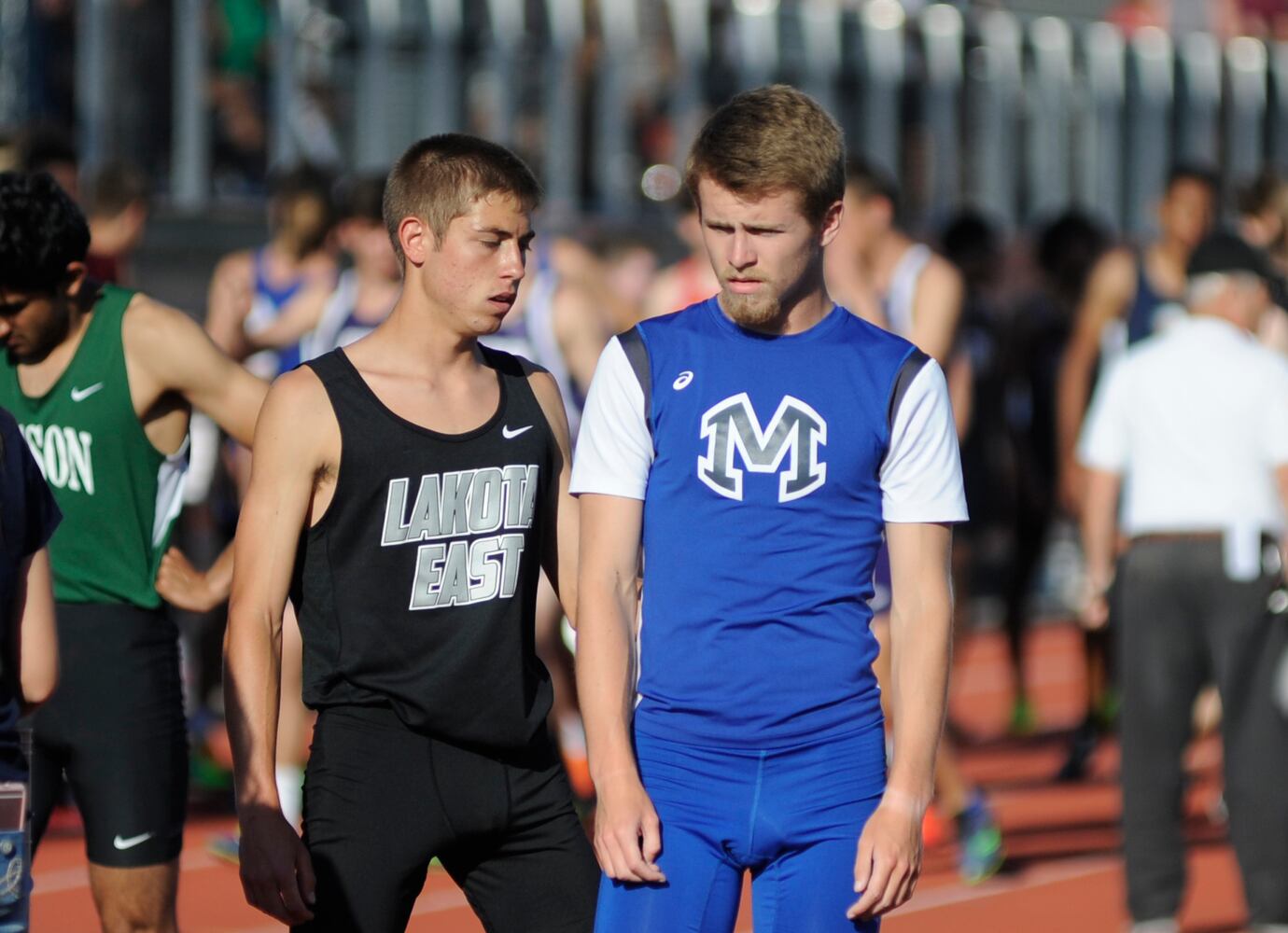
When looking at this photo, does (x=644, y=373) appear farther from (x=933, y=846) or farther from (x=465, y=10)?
(x=465, y=10)

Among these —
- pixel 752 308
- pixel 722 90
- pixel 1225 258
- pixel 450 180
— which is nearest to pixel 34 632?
pixel 450 180

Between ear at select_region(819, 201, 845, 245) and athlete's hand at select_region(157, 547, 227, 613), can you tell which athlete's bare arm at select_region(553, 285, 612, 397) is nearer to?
athlete's hand at select_region(157, 547, 227, 613)

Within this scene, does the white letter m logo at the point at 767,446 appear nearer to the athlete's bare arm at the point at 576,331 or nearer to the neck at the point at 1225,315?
the neck at the point at 1225,315

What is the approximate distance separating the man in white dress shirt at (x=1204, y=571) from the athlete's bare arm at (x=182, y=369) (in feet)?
11.0

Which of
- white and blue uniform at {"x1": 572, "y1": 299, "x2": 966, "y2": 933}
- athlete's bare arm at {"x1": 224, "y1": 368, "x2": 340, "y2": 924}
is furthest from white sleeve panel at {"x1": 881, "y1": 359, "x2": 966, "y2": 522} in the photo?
athlete's bare arm at {"x1": 224, "y1": 368, "x2": 340, "y2": 924}

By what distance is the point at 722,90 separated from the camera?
60.6ft

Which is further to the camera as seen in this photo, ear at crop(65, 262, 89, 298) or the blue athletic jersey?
ear at crop(65, 262, 89, 298)

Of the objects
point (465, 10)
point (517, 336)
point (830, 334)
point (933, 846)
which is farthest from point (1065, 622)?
point (830, 334)

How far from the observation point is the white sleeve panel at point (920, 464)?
3.78m

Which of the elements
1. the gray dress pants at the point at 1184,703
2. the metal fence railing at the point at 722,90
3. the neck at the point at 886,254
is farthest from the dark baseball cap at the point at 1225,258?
the metal fence railing at the point at 722,90

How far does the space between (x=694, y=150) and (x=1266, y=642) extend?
3911mm

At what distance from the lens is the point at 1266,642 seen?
276 inches

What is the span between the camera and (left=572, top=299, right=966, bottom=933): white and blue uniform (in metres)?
3.75

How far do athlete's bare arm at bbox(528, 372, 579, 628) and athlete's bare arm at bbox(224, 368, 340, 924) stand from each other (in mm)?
506
